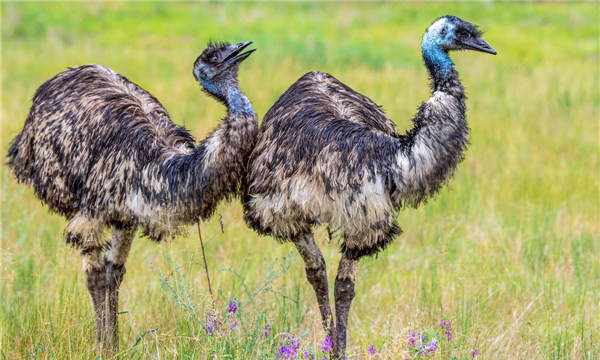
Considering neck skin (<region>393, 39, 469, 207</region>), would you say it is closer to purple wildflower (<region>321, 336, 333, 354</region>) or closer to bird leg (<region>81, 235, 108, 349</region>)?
purple wildflower (<region>321, 336, 333, 354</region>)

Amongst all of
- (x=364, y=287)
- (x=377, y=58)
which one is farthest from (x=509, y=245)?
(x=377, y=58)

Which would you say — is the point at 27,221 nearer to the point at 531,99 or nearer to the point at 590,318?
the point at 590,318

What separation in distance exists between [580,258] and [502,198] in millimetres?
1607

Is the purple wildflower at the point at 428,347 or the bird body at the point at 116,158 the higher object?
the bird body at the point at 116,158

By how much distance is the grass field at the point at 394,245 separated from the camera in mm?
4952

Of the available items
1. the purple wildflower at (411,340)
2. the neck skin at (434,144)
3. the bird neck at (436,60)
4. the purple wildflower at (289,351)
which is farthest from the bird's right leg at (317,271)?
the bird neck at (436,60)

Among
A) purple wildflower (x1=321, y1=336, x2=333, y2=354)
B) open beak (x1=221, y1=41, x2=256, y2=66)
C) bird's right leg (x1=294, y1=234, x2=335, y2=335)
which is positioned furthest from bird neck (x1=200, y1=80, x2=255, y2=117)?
purple wildflower (x1=321, y1=336, x2=333, y2=354)

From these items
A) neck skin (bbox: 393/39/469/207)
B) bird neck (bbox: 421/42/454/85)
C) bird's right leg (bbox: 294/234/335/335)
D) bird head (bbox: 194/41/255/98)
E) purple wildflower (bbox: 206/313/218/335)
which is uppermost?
bird head (bbox: 194/41/255/98)

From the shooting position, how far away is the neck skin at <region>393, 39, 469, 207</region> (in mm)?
4109

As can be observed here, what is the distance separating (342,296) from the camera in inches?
185

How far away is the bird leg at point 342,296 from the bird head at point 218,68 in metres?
1.07

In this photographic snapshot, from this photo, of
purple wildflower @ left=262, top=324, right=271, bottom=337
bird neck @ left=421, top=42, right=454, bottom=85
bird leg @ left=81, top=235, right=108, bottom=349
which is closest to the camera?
bird neck @ left=421, top=42, right=454, bottom=85

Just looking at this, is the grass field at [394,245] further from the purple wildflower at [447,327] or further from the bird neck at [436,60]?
the bird neck at [436,60]

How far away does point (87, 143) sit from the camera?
493cm
